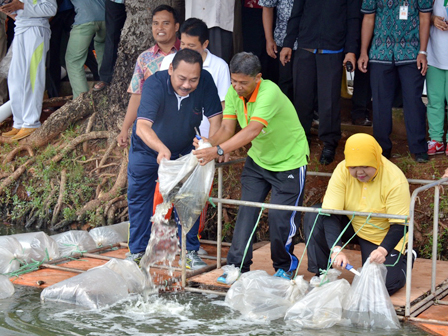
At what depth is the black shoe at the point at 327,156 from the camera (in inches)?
290

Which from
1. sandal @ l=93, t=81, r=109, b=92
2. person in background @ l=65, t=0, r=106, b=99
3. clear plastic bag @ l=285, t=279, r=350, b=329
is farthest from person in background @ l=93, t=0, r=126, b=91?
clear plastic bag @ l=285, t=279, r=350, b=329

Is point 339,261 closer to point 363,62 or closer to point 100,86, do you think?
point 363,62

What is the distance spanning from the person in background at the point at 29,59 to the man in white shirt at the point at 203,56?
3459mm

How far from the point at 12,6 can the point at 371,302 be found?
20.6 ft

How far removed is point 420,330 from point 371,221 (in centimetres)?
97

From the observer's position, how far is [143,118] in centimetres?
571

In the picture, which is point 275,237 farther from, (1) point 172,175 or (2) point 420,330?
(2) point 420,330

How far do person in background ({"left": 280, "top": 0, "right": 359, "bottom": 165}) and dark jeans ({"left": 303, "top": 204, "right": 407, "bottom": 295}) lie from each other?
1.83 m

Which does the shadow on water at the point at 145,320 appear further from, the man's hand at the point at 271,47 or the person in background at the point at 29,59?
the person in background at the point at 29,59

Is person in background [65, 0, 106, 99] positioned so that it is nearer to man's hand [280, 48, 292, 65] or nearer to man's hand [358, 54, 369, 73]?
man's hand [280, 48, 292, 65]

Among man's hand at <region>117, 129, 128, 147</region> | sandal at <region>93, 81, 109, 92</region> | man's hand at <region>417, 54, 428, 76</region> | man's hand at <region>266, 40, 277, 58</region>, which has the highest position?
man's hand at <region>266, 40, 277, 58</region>

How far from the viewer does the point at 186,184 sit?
5.48 m

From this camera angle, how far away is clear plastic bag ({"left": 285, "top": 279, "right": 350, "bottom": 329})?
4.94 m

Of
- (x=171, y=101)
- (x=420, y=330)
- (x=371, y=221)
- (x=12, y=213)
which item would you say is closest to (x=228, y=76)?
(x=171, y=101)
